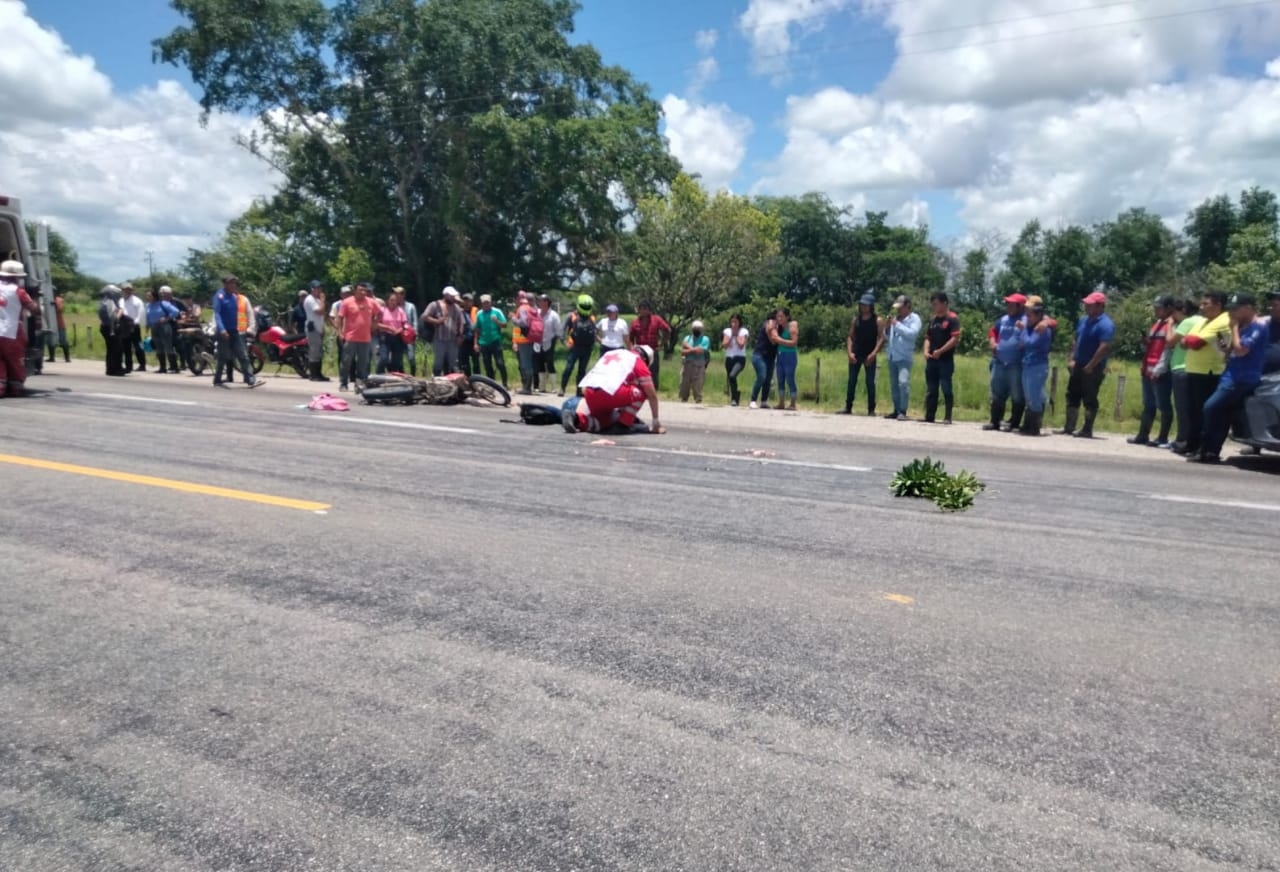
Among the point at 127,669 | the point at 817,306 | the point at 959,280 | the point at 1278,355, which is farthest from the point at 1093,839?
the point at 959,280

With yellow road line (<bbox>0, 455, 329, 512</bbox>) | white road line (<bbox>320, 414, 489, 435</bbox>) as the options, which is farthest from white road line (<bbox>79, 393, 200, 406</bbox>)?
yellow road line (<bbox>0, 455, 329, 512</bbox>)

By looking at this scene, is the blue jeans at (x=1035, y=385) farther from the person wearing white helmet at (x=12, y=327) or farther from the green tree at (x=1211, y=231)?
the green tree at (x=1211, y=231)

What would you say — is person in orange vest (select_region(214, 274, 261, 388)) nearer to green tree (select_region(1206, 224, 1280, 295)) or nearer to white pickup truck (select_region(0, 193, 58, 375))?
white pickup truck (select_region(0, 193, 58, 375))

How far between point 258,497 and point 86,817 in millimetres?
4464

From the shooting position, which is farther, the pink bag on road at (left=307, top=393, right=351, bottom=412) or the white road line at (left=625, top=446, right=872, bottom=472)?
the pink bag on road at (left=307, top=393, right=351, bottom=412)

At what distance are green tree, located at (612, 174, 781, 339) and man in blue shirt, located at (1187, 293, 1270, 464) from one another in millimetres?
33633

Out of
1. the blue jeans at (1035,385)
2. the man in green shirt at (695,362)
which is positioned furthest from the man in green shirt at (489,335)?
the blue jeans at (1035,385)

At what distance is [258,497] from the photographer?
7.23 metres

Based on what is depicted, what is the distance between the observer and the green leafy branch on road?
300 inches

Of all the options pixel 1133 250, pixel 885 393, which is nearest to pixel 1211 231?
pixel 1133 250

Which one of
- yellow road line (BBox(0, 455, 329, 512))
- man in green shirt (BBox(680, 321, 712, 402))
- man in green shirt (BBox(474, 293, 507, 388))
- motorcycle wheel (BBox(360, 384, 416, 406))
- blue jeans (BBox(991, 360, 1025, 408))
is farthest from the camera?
man in green shirt (BBox(474, 293, 507, 388))

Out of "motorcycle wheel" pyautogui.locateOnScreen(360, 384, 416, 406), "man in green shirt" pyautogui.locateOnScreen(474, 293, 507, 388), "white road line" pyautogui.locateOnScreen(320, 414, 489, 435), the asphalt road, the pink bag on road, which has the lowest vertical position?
the asphalt road

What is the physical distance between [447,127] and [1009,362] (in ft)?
119

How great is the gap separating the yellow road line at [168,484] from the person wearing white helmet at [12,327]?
525cm
